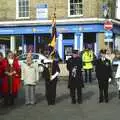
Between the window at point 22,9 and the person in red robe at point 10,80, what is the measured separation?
1316 inches

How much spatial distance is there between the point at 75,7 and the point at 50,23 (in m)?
2.56

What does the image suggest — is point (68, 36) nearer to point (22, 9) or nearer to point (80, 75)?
point (22, 9)

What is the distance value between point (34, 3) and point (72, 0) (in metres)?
3.34

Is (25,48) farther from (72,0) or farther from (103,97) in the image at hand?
(103,97)

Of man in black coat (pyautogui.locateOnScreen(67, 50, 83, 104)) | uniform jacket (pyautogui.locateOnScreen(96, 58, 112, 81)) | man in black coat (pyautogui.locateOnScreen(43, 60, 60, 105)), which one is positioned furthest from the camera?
uniform jacket (pyautogui.locateOnScreen(96, 58, 112, 81))

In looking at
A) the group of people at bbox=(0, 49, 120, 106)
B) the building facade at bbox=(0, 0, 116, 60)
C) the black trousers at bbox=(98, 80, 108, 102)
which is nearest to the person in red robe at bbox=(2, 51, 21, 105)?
the group of people at bbox=(0, 49, 120, 106)

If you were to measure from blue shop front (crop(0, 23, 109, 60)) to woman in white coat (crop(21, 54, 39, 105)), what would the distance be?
2974 cm

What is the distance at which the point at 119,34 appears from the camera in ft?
179

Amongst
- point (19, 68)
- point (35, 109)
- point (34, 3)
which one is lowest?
point (35, 109)

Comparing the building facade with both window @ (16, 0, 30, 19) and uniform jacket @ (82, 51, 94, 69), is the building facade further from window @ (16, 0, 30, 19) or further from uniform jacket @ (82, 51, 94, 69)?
uniform jacket @ (82, 51, 94, 69)

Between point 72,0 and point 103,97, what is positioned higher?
point 72,0

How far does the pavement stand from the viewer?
15.6 meters

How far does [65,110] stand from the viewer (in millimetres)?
17141

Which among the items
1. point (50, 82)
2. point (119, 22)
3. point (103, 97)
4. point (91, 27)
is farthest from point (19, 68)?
point (119, 22)
